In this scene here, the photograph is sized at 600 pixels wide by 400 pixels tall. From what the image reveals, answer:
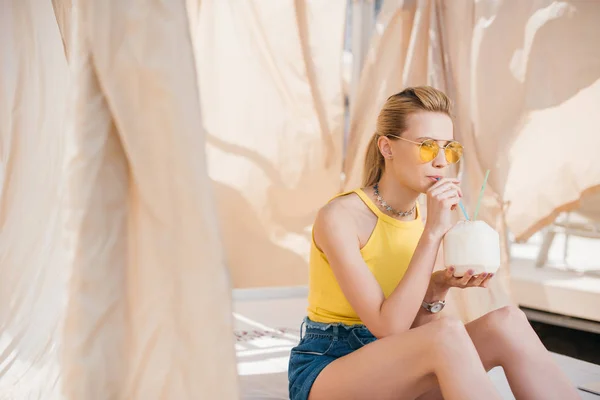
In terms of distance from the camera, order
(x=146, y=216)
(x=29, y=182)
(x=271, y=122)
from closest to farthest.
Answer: (x=146, y=216)
(x=29, y=182)
(x=271, y=122)

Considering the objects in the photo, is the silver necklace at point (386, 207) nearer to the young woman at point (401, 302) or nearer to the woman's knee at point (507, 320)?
the young woman at point (401, 302)

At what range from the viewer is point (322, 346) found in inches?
51.6

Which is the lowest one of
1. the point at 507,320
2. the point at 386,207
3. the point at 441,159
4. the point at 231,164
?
the point at 231,164

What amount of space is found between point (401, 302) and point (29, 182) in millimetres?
879

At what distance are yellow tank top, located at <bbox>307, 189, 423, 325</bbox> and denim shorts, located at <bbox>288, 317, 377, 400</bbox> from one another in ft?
0.06

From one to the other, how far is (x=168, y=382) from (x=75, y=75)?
1.30 ft

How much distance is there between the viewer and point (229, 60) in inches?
105

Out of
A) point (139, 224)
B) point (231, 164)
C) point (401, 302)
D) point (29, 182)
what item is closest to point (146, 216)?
point (139, 224)

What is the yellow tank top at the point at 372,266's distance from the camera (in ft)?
4.36

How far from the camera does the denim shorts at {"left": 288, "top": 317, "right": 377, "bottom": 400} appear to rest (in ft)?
4.24

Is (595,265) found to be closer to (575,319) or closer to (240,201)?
(575,319)

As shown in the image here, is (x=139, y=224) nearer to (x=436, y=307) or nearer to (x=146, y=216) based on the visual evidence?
(x=146, y=216)

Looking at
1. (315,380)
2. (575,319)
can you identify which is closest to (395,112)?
(315,380)

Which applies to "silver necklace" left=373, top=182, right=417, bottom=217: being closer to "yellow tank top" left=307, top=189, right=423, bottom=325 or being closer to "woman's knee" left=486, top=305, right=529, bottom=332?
"yellow tank top" left=307, top=189, right=423, bottom=325
